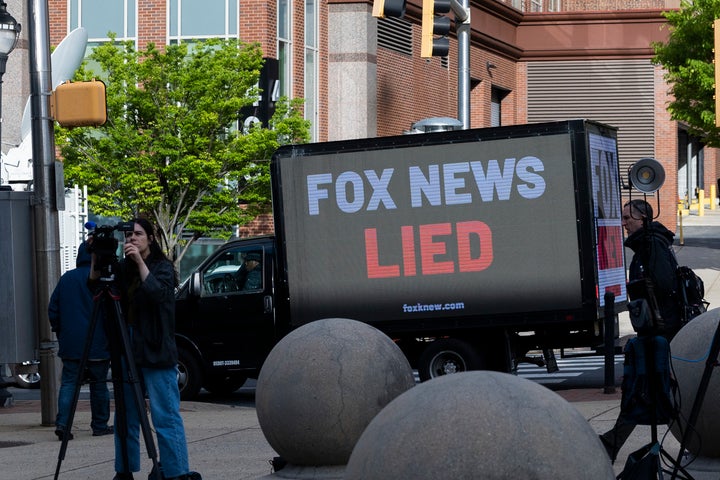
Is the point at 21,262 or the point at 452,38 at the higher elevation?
the point at 452,38

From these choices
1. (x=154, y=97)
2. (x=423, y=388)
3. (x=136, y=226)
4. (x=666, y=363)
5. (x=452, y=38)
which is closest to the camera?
(x=423, y=388)

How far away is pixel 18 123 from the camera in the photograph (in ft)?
99.6

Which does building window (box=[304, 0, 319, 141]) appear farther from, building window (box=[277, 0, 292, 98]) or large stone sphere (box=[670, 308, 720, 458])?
large stone sphere (box=[670, 308, 720, 458])

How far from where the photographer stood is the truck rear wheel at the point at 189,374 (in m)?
16.5

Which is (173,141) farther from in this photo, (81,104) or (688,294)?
(688,294)

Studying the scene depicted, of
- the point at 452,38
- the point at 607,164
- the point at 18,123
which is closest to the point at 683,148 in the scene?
the point at 452,38

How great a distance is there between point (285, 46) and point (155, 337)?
2571 cm

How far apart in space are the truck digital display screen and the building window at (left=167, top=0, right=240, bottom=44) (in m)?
16.6

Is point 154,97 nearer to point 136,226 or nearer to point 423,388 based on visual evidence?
point 136,226

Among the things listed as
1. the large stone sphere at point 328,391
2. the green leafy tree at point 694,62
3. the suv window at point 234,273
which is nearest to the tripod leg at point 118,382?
the large stone sphere at point 328,391

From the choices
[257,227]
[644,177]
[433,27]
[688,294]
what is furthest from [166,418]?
[257,227]

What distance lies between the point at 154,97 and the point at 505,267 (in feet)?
43.3

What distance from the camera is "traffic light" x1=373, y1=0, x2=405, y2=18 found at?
55.9ft

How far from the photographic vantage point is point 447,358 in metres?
16.0
